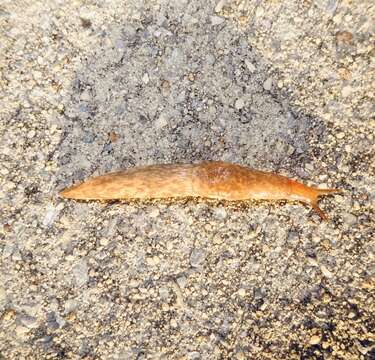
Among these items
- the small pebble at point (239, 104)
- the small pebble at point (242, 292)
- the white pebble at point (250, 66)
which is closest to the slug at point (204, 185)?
the small pebble at point (239, 104)

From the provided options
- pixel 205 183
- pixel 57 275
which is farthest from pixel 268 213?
pixel 57 275

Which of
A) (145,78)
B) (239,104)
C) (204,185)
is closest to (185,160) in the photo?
(204,185)

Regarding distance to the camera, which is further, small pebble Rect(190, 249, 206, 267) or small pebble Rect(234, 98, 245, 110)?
small pebble Rect(234, 98, 245, 110)

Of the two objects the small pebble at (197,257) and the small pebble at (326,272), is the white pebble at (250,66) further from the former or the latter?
the small pebble at (326,272)

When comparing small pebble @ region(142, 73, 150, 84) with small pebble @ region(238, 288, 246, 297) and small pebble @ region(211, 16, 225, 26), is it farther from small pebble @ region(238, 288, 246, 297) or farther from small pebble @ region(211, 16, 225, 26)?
small pebble @ region(238, 288, 246, 297)

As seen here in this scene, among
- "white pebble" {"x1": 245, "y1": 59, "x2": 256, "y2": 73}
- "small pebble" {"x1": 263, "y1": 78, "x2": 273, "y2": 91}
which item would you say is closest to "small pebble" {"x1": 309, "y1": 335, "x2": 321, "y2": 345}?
"small pebble" {"x1": 263, "y1": 78, "x2": 273, "y2": 91}

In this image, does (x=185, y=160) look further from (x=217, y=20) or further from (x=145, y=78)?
(x=217, y=20)

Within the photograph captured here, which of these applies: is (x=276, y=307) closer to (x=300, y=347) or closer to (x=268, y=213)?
(x=300, y=347)
